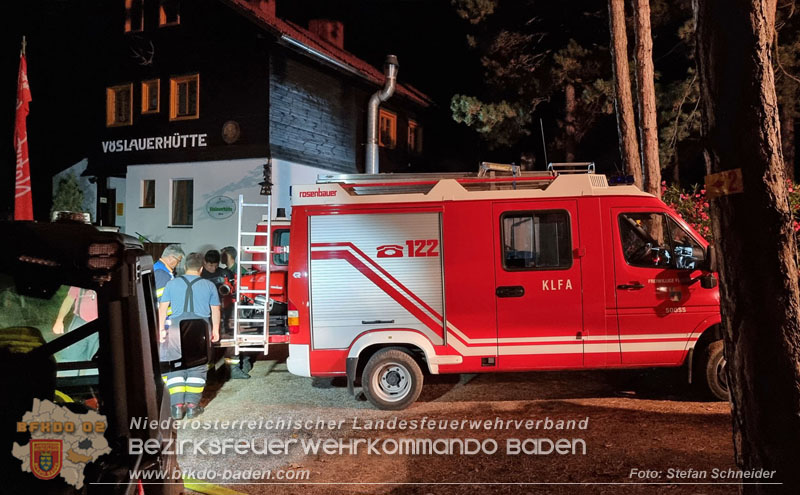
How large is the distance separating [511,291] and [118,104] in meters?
17.2

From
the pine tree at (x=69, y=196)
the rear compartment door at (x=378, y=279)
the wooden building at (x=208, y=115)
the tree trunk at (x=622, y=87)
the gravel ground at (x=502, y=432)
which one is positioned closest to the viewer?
the gravel ground at (x=502, y=432)

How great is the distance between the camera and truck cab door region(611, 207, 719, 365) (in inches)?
257

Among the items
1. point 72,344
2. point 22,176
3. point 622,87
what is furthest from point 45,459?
point 622,87

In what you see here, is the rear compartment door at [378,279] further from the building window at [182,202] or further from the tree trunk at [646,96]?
the building window at [182,202]

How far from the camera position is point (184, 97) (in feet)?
58.3

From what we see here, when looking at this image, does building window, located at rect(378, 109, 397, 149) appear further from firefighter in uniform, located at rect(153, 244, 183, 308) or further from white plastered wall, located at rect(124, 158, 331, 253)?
firefighter in uniform, located at rect(153, 244, 183, 308)

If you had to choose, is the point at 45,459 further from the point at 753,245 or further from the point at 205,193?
the point at 205,193

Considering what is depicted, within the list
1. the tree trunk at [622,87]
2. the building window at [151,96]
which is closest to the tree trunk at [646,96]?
the tree trunk at [622,87]

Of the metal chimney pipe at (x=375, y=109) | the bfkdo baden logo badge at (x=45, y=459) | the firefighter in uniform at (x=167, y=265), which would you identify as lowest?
the bfkdo baden logo badge at (x=45, y=459)

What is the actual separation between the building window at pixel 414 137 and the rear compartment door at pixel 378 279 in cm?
1714

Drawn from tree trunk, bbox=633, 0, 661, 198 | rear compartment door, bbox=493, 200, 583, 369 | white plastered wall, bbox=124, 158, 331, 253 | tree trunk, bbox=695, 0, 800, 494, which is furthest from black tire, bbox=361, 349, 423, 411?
white plastered wall, bbox=124, 158, 331, 253

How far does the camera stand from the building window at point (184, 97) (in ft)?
57.1

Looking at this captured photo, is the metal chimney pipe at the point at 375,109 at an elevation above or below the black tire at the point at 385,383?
above

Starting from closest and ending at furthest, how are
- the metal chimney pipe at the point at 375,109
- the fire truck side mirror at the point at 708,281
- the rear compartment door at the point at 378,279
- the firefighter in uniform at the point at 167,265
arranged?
the fire truck side mirror at the point at 708,281, the rear compartment door at the point at 378,279, the firefighter in uniform at the point at 167,265, the metal chimney pipe at the point at 375,109
